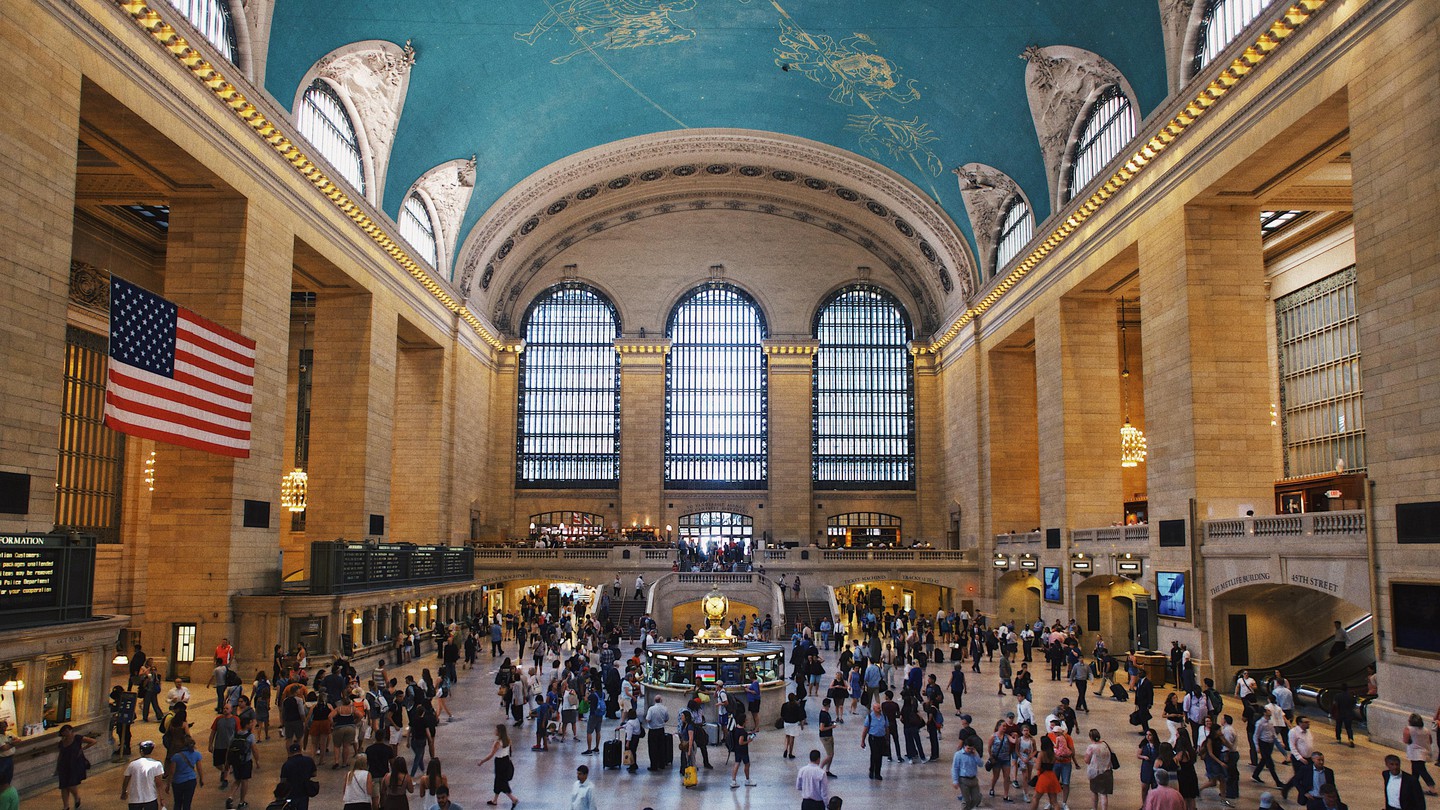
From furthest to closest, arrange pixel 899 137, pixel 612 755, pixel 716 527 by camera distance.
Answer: pixel 716 527 < pixel 899 137 < pixel 612 755

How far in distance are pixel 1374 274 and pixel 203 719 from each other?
66.9ft

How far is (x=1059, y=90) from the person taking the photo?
2859 cm

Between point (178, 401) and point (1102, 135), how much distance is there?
2356 centimetres

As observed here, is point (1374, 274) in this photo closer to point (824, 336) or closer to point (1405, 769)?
point (1405, 769)

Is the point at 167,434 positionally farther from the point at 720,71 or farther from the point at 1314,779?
the point at 720,71

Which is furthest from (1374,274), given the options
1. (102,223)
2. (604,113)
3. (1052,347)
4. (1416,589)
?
(102,223)

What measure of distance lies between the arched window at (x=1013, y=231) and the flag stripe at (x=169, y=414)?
24290 mm

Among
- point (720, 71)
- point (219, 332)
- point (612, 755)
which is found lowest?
point (612, 755)

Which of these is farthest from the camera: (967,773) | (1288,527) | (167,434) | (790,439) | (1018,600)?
(790,439)

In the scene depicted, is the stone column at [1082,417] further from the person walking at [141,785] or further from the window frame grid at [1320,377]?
the person walking at [141,785]

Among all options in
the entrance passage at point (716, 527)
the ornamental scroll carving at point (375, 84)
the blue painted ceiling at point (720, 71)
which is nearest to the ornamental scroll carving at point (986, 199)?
the blue painted ceiling at point (720, 71)

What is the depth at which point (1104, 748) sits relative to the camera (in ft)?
37.1

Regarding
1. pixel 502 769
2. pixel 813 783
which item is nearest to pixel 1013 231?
pixel 813 783

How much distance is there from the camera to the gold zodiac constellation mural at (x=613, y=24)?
2861 cm
